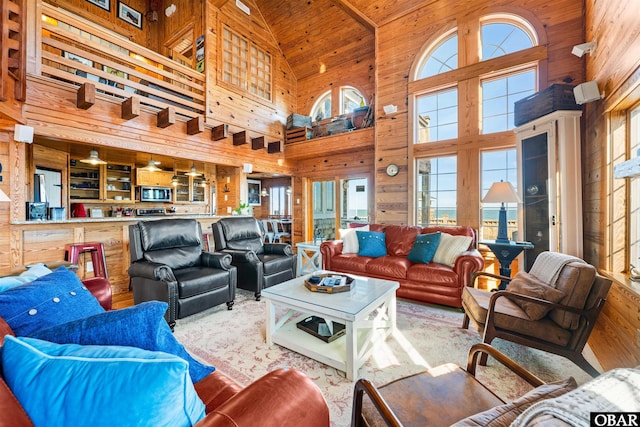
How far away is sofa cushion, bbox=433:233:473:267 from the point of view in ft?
10.4

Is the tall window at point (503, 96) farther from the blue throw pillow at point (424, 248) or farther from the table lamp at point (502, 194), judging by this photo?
the blue throw pillow at point (424, 248)

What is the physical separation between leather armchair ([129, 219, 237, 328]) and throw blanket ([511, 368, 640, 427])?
2.68 m

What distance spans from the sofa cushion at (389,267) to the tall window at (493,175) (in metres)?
1.53

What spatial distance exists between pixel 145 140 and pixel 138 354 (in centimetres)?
432

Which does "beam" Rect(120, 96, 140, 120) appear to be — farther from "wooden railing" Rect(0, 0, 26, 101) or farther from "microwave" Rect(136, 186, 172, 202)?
"microwave" Rect(136, 186, 172, 202)

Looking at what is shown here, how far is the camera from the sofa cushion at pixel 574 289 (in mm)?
1686

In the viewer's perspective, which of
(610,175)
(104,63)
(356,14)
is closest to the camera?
(610,175)

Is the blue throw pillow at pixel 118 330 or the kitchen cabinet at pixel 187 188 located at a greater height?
the kitchen cabinet at pixel 187 188

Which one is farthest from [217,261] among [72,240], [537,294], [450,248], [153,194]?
[153,194]

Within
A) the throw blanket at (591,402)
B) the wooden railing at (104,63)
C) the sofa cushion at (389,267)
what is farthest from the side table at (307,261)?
the throw blanket at (591,402)

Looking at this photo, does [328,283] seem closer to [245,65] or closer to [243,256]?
[243,256]

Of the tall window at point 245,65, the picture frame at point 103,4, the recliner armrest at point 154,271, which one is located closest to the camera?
the recliner armrest at point 154,271

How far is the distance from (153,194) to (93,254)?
382 cm

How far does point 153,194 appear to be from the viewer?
6.76m
